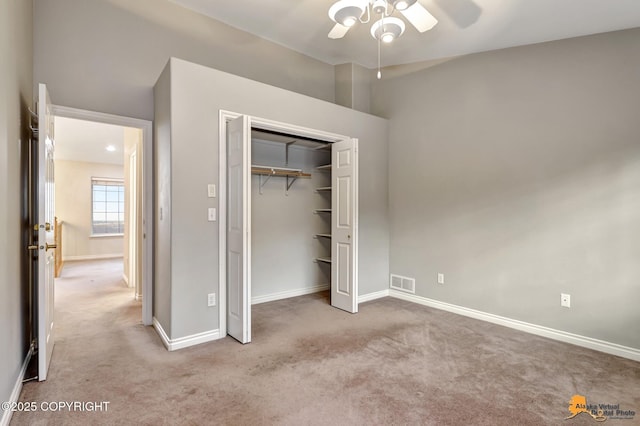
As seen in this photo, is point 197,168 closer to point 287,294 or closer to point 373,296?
point 287,294

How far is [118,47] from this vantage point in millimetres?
3197

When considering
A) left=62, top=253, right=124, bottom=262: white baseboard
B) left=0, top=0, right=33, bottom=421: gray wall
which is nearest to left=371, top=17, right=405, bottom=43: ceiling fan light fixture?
left=0, top=0, right=33, bottom=421: gray wall

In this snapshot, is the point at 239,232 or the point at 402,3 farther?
the point at 239,232

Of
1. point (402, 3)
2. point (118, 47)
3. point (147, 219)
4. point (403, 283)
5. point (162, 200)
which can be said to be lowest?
point (403, 283)

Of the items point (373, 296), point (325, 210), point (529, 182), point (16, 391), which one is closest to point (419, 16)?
Result: point (529, 182)

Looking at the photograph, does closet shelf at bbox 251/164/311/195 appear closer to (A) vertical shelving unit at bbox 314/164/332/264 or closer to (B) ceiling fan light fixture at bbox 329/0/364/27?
(A) vertical shelving unit at bbox 314/164/332/264

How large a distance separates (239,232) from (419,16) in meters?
2.22

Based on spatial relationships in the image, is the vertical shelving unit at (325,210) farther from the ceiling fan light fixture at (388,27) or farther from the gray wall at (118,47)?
the ceiling fan light fixture at (388,27)

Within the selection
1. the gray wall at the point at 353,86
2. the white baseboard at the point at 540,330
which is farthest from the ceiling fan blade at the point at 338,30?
the white baseboard at the point at 540,330

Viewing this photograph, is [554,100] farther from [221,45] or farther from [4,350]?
[4,350]

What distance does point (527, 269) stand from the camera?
335cm

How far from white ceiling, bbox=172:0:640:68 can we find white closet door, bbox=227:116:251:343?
1471 mm

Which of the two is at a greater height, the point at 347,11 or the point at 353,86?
the point at 353,86

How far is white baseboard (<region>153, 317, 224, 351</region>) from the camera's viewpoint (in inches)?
111
